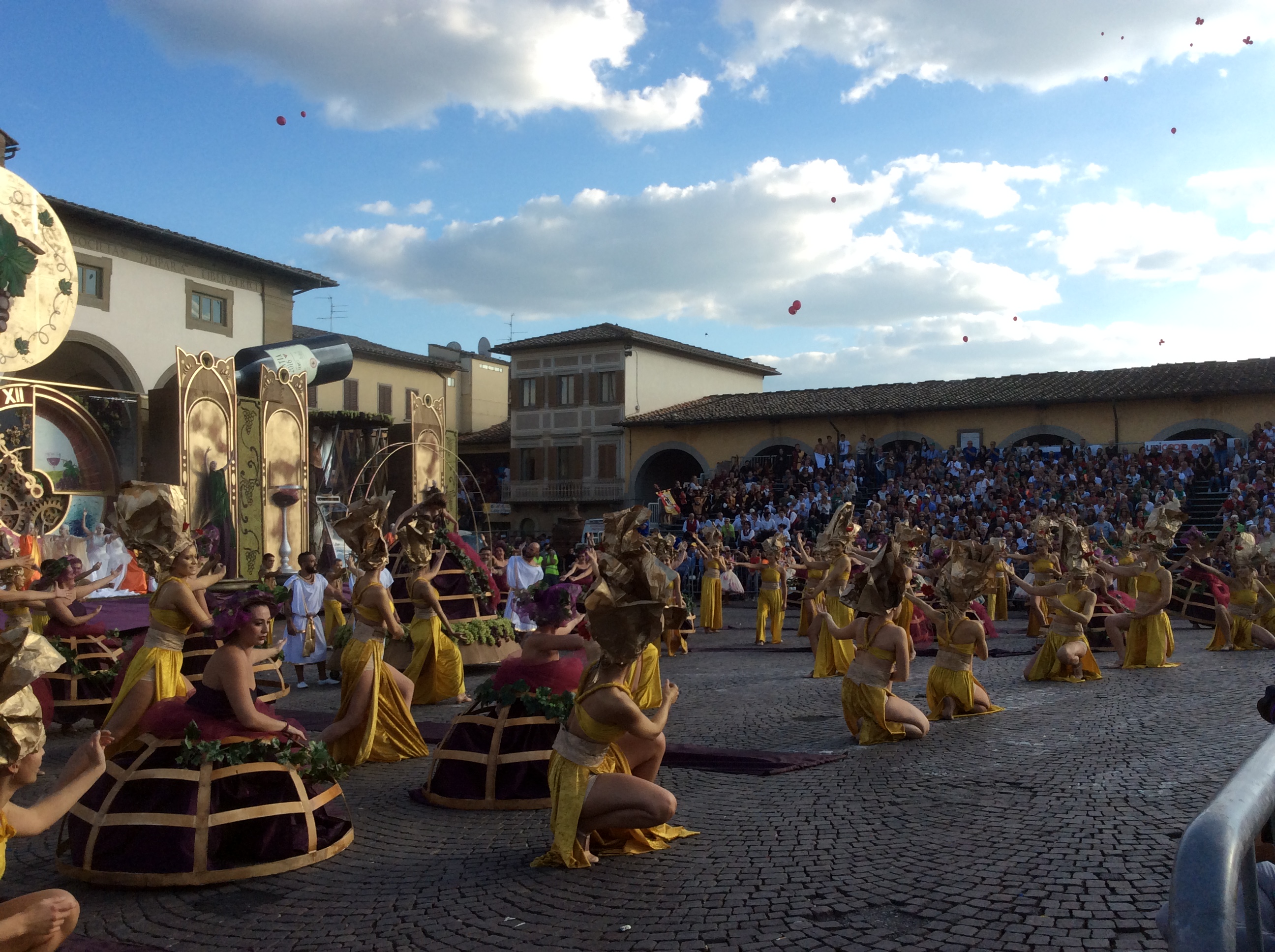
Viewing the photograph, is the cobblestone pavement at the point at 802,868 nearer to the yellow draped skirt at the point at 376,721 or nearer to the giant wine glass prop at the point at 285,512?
the yellow draped skirt at the point at 376,721

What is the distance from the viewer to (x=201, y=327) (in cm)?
3095

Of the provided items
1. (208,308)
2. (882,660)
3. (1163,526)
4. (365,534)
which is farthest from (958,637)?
(208,308)

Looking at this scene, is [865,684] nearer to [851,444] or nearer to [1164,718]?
[1164,718]

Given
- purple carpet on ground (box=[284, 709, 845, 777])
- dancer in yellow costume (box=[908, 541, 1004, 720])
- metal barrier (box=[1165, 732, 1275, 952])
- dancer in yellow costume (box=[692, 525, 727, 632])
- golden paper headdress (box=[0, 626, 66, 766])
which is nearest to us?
metal barrier (box=[1165, 732, 1275, 952])

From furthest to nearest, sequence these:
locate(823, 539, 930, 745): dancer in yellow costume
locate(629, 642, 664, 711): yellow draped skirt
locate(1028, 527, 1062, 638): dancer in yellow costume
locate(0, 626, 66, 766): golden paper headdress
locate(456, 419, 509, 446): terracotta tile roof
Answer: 1. locate(456, 419, 509, 446): terracotta tile roof
2. locate(1028, 527, 1062, 638): dancer in yellow costume
3. locate(629, 642, 664, 711): yellow draped skirt
4. locate(823, 539, 930, 745): dancer in yellow costume
5. locate(0, 626, 66, 766): golden paper headdress

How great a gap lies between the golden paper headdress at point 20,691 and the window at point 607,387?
37222 millimetres

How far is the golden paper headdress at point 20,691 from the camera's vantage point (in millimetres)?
3252

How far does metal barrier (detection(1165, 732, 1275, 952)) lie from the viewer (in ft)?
5.23

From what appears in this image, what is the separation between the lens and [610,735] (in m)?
5.12

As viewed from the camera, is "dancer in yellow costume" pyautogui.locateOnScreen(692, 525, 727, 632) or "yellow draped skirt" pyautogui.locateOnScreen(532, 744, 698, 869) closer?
"yellow draped skirt" pyautogui.locateOnScreen(532, 744, 698, 869)

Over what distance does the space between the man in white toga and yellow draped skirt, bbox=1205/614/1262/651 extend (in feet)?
33.2

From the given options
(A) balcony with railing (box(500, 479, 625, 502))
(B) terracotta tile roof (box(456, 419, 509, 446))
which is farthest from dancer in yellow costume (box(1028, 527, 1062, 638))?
(B) terracotta tile roof (box(456, 419, 509, 446))

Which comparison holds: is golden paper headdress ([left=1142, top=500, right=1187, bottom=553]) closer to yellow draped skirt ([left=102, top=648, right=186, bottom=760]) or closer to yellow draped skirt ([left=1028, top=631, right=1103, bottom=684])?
yellow draped skirt ([left=1028, top=631, right=1103, bottom=684])

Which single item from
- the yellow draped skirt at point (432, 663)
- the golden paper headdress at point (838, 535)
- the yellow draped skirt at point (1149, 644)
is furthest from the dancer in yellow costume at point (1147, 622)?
the yellow draped skirt at point (432, 663)
